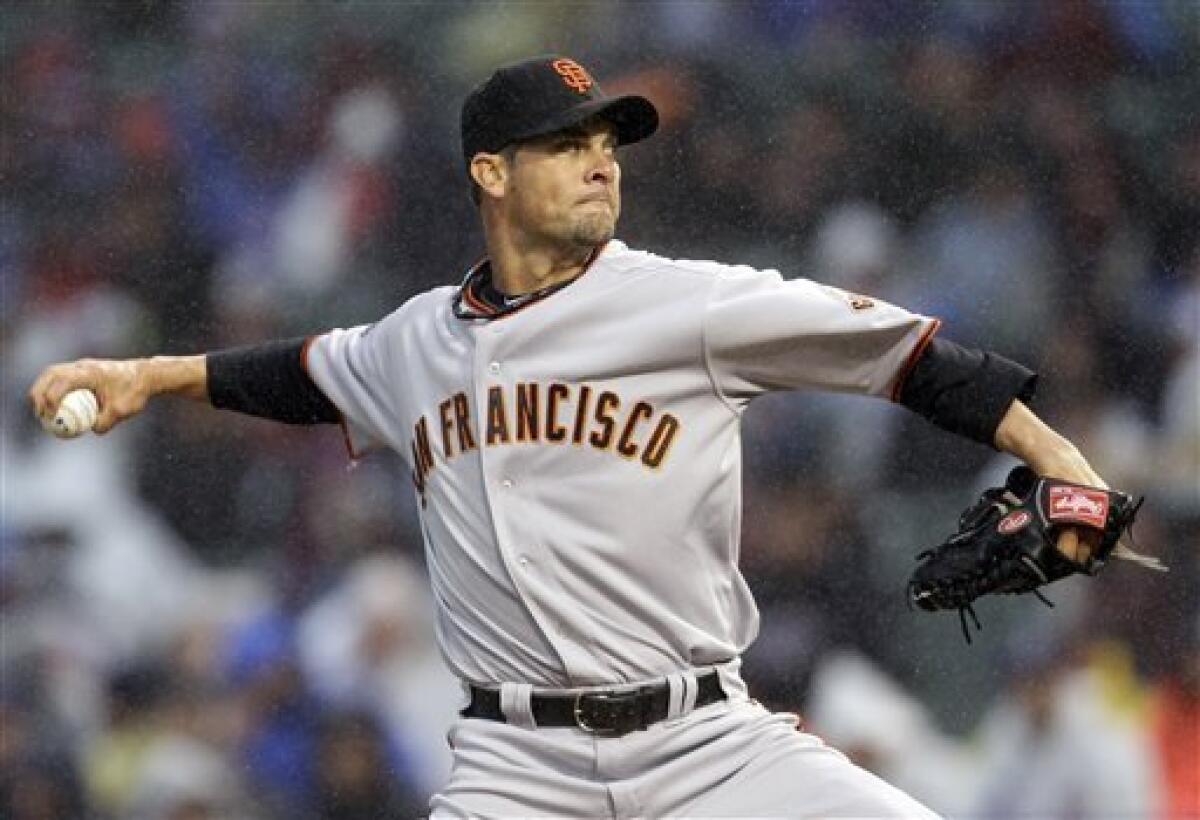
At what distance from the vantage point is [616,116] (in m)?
4.04

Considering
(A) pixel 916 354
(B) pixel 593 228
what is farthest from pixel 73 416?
(A) pixel 916 354

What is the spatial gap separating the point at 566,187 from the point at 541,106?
156 mm

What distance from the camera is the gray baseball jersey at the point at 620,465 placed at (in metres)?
3.68

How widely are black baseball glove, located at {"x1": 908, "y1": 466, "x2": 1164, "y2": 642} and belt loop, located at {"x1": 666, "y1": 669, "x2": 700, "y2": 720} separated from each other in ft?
1.34

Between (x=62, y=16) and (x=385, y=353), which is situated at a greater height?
(x=385, y=353)

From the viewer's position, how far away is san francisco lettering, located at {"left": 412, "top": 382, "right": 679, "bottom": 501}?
147 inches

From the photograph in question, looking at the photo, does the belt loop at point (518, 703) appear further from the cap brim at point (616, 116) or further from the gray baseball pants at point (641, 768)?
the cap brim at point (616, 116)

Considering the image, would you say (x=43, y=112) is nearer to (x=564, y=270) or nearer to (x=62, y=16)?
(x=62, y=16)

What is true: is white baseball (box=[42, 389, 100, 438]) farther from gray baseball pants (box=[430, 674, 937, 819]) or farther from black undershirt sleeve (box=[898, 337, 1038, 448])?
black undershirt sleeve (box=[898, 337, 1038, 448])

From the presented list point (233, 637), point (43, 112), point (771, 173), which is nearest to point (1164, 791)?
point (771, 173)

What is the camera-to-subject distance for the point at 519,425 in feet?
12.4

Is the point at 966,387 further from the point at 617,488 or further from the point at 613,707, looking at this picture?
the point at 613,707

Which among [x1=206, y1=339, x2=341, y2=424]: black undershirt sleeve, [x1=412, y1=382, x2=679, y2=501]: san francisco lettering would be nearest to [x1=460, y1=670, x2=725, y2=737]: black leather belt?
[x1=412, y1=382, x2=679, y2=501]: san francisco lettering

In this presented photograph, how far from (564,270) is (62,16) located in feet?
11.5
